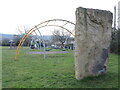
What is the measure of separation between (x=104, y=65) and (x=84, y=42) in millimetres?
1200

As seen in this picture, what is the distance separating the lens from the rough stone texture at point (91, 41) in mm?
4676

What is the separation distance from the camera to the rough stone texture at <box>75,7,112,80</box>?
15.3 ft

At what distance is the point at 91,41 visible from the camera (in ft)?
16.4

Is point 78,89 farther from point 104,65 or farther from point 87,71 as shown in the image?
point 104,65

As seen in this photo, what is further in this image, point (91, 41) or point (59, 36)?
point (59, 36)

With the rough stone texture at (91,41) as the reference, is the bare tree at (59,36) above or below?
above

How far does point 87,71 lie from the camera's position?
485 cm

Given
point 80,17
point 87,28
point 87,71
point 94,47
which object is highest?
point 80,17

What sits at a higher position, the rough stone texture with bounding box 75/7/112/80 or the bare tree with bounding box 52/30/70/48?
the bare tree with bounding box 52/30/70/48

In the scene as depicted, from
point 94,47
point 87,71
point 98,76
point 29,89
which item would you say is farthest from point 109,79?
point 29,89

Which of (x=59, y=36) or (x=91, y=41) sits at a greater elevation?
(x=59, y=36)

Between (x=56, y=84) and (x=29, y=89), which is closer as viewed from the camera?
(x=29, y=89)

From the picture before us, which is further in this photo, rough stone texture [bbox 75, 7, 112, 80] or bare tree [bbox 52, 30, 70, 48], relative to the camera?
bare tree [bbox 52, 30, 70, 48]

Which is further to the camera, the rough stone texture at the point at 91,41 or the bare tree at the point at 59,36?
the bare tree at the point at 59,36
